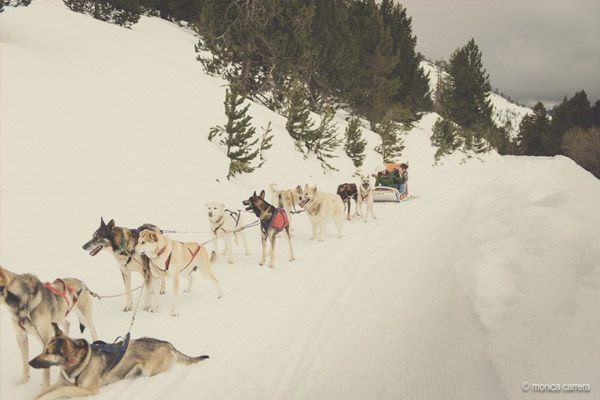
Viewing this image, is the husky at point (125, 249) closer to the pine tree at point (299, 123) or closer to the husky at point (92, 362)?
the husky at point (92, 362)

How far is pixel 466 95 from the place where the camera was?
166ft

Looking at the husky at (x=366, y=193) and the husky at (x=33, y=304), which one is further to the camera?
the husky at (x=366, y=193)

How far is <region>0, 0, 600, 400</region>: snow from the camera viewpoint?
3785 mm

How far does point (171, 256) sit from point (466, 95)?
177ft

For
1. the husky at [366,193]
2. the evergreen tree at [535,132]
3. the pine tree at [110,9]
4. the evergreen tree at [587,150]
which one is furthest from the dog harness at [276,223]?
the evergreen tree at [535,132]

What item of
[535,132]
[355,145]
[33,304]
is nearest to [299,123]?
[355,145]

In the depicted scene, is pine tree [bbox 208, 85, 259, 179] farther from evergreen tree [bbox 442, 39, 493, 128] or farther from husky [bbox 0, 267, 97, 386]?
evergreen tree [bbox 442, 39, 493, 128]

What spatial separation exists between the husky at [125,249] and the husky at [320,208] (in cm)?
457

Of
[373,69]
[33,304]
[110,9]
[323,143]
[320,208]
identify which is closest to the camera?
[33,304]

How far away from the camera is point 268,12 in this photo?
20.3 metres

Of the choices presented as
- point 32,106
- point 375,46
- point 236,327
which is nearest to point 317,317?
point 236,327

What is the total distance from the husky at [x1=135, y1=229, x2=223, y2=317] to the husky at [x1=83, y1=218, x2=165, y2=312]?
16cm

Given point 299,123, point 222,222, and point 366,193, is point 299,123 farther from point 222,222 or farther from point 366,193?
point 222,222

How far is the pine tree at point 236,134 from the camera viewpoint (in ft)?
41.3
